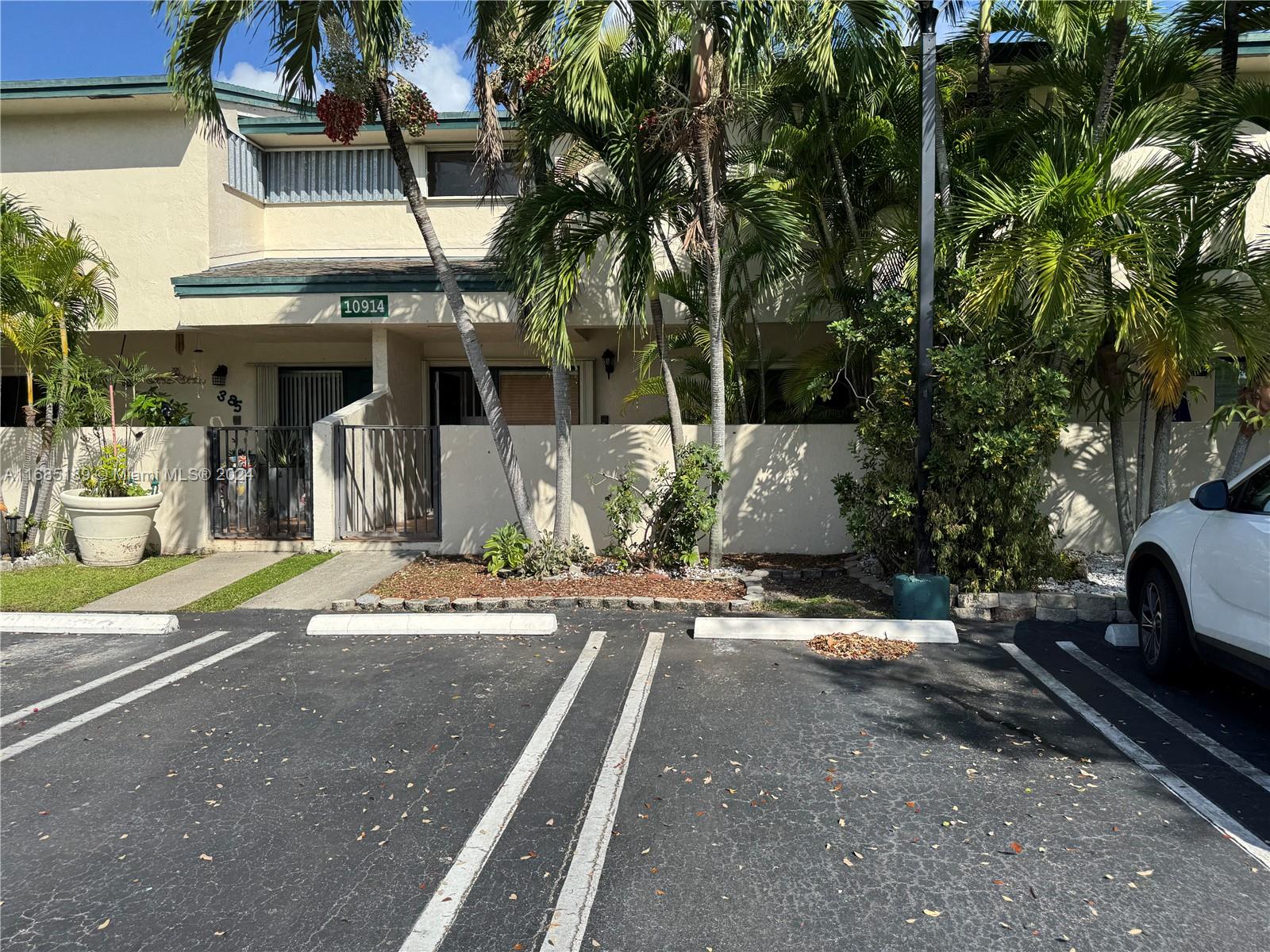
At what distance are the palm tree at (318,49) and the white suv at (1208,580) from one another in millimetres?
6590

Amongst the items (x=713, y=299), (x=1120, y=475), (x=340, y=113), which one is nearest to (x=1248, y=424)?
(x=1120, y=475)

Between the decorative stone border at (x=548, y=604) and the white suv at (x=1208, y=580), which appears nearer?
the white suv at (x=1208, y=580)

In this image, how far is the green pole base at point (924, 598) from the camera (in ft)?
24.1

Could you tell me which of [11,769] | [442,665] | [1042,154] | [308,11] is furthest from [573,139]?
[11,769]

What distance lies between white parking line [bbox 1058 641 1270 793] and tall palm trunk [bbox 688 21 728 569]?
3687 millimetres

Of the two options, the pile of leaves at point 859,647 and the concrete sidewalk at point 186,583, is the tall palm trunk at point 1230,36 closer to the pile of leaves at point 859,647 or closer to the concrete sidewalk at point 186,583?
the pile of leaves at point 859,647

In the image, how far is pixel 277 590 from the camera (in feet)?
30.1

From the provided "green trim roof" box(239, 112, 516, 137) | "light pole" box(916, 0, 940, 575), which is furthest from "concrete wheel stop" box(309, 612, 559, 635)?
"green trim roof" box(239, 112, 516, 137)

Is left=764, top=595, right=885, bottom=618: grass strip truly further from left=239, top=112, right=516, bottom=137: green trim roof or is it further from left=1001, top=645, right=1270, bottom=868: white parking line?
left=239, top=112, right=516, bottom=137: green trim roof

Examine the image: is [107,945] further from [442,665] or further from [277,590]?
[277,590]

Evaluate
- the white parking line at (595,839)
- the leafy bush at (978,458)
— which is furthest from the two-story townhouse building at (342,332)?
the white parking line at (595,839)

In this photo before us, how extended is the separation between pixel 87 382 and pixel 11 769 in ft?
27.2

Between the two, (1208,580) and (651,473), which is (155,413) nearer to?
(651,473)

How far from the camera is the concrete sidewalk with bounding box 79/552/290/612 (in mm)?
8664
